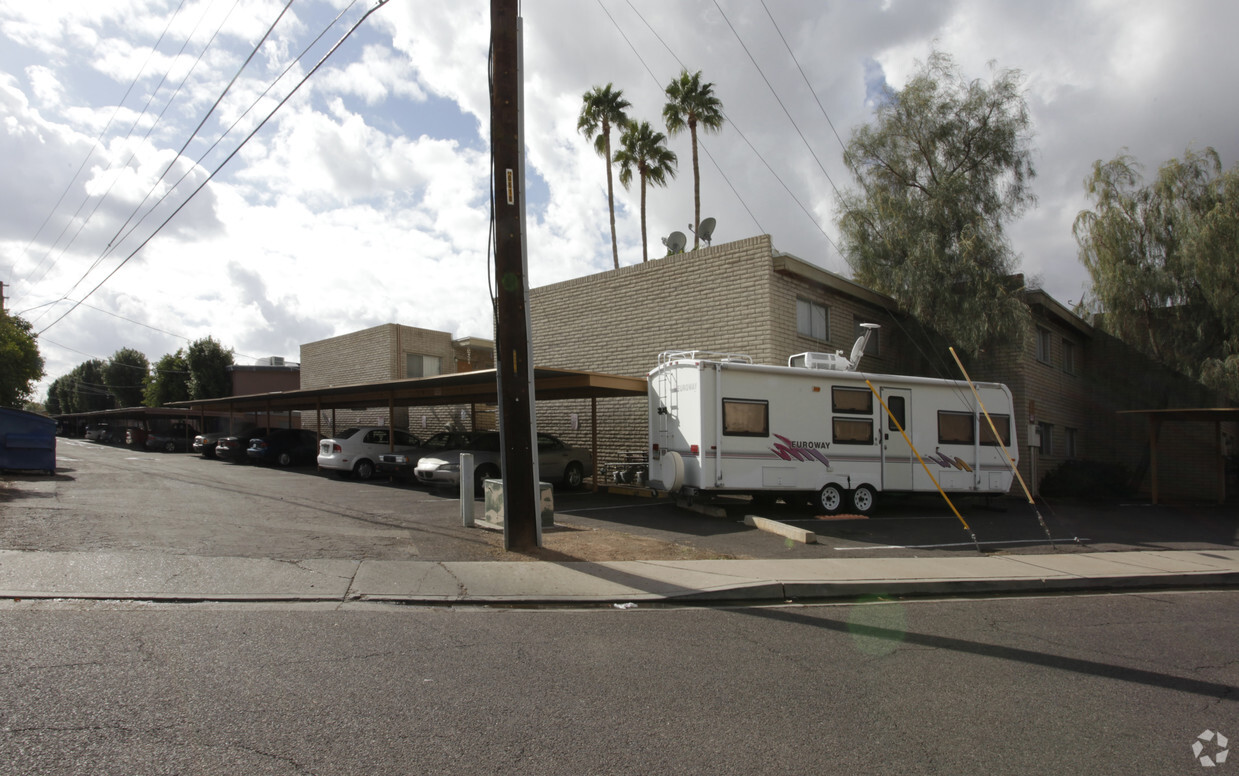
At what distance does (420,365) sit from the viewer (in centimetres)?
2942

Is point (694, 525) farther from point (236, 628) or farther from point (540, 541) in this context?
point (236, 628)

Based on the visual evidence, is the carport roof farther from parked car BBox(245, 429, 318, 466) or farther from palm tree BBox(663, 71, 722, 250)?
palm tree BBox(663, 71, 722, 250)

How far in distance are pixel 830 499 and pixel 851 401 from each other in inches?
76.0

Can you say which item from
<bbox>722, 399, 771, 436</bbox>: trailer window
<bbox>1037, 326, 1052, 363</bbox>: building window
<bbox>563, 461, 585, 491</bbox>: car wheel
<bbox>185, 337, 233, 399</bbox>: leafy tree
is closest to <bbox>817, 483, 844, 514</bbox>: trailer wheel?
<bbox>722, 399, 771, 436</bbox>: trailer window

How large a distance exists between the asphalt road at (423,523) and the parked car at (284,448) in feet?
23.8

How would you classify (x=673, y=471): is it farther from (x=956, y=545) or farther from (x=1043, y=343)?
(x=1043, y=343)

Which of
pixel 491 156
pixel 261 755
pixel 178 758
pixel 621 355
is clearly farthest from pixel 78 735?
pixel 621 355

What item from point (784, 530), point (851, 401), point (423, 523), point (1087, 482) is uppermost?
point (851, 401)

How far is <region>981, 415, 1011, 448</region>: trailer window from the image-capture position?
15.3 metres

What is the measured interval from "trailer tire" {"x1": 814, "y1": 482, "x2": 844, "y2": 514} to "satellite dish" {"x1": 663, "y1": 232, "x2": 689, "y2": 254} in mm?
10044

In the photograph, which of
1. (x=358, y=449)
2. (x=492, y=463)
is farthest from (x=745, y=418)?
(x=358, y=449)

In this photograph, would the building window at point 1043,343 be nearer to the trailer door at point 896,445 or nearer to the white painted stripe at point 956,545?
the trailer door at point 896,445

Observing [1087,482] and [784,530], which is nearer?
[784,530]

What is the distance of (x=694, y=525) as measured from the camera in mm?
12539
